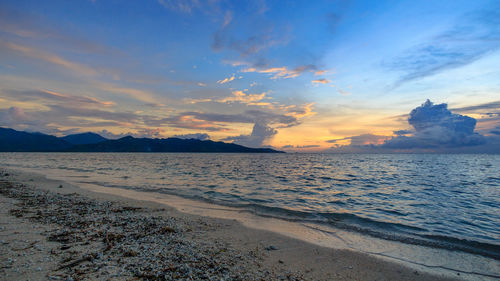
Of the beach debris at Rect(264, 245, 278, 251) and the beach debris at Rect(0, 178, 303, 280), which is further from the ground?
the beach debris at Rect(0, 178, 303, 280)

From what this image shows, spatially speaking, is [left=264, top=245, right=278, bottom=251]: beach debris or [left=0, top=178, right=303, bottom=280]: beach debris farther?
[left=264, top=245, right=278, bottom=251]: beach debris

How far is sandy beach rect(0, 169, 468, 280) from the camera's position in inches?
259

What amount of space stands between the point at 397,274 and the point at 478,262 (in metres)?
4.47

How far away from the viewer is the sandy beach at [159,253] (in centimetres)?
657

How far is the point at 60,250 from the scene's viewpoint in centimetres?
780

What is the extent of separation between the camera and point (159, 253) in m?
7.91

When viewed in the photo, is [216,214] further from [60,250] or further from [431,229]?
[431,229]

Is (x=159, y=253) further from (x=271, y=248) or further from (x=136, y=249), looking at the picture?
(x=271, y=248)

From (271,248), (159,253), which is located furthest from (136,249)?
(271,248)

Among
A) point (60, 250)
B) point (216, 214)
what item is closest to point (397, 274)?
point (216, 214)

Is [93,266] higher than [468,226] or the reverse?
higher

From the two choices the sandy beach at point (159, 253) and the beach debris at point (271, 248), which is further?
the beach debris at point (271, 248)

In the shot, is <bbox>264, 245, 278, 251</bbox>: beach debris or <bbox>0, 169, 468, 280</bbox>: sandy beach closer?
<bbox>0, 169, 468, 280</bbox>: sandy beach

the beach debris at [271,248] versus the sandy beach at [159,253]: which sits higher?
the sandy beach at [159,253]
